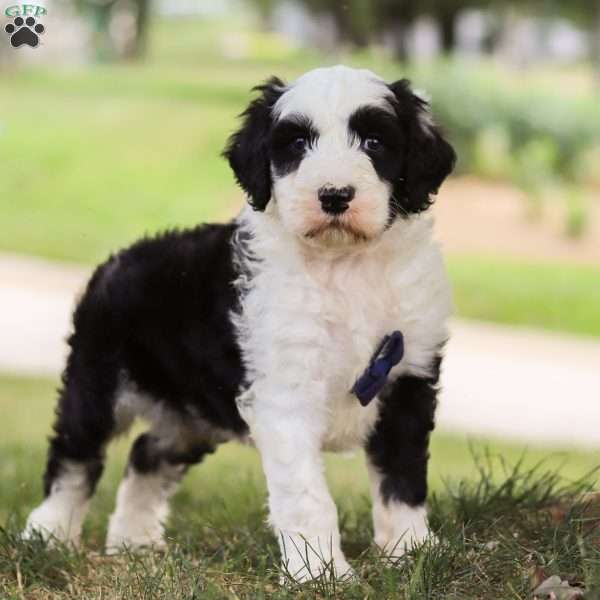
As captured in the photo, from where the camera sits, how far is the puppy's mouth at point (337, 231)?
428cm

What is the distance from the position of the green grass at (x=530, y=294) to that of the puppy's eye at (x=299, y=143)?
1079 centimetres

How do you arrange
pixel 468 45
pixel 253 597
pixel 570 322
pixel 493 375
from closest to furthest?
pixel 253 597 → pixel 493 375 → pixel 570 322 → pixel 468 45

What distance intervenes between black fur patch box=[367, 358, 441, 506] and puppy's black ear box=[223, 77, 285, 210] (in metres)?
0.90

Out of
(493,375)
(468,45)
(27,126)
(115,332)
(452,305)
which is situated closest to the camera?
(452,305)

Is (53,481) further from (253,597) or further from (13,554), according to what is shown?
(253,597)

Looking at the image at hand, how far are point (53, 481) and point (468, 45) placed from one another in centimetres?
2375

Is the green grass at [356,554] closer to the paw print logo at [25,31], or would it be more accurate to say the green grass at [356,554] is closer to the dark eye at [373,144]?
the dark eye at [373,144]

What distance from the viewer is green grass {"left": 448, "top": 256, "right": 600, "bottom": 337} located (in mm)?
15445

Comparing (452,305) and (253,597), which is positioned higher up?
(452,305)

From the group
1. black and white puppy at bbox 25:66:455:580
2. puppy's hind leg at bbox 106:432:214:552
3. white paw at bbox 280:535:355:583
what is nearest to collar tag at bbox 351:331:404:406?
black and white puppy at bbox 25:66:455:580

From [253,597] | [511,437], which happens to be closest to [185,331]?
[253,597]

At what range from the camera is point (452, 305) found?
4844 mm

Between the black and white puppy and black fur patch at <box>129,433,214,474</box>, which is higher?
the black and white puppy

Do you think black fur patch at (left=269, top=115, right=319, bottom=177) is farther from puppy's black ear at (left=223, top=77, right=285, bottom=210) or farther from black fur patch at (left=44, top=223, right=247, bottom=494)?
black fur patch at (left=44, top=223, right=247, bottom=494)
